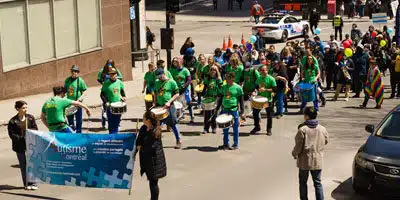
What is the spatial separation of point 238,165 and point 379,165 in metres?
3.85

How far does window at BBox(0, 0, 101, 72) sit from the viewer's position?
23.6 meters

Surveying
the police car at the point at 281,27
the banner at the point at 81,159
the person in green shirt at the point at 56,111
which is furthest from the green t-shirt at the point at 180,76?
the police car at the point at 281,27

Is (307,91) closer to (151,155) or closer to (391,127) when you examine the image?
(391,127)

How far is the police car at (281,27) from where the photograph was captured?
137 ft

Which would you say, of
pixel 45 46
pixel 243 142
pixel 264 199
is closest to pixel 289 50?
pixel 243 142

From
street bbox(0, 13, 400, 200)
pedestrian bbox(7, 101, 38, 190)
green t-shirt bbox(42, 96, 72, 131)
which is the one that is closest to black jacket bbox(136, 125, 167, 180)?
street bbox(0, 13, 400, 200)

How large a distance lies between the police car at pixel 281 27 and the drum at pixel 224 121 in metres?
24.7

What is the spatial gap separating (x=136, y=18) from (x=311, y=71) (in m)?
14.5

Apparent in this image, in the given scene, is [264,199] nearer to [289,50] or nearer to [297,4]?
[289,50]

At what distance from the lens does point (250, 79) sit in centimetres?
1950

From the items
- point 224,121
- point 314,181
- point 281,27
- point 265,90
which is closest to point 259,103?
point 265,90

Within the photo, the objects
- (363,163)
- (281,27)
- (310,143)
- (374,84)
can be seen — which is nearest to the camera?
(310,143)

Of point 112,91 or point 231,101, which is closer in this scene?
point 231,101

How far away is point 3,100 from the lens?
23.4m
